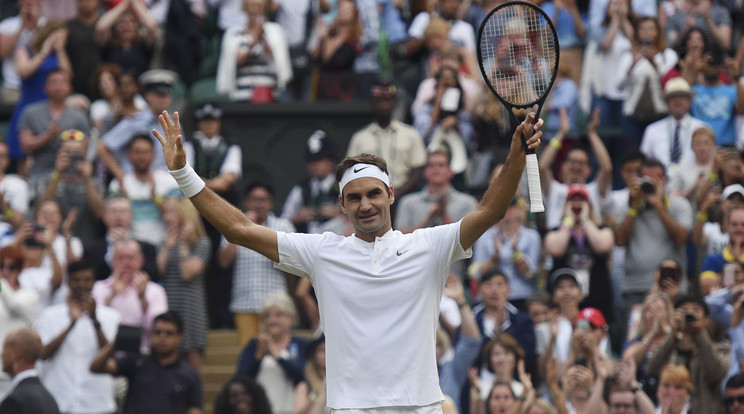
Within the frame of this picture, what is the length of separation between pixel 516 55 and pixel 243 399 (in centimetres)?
440

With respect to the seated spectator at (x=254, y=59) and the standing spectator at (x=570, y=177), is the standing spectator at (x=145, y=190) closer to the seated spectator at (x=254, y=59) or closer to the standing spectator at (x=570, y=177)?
the seated spectator at (x=254, y=59)

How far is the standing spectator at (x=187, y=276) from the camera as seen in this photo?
12.8m

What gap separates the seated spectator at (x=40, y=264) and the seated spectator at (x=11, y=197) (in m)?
0.93

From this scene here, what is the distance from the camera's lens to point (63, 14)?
59.0 feet

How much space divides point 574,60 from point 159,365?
22.6 feet

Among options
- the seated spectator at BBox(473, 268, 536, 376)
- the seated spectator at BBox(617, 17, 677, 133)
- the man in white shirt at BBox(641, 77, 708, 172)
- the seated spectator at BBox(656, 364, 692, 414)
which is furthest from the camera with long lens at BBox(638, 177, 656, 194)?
the seated spectator at BBox(656, 364, 692, 414)

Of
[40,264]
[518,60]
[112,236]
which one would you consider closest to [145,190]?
[112,236]

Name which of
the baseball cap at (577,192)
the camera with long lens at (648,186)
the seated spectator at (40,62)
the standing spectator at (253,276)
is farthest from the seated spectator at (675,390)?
the seated spectator at (40,62)

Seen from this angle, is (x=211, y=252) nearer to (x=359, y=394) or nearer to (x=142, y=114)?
(x=142, y=114)

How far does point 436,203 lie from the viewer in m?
13.3

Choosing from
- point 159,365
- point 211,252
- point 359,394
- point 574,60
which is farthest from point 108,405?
point 574,60

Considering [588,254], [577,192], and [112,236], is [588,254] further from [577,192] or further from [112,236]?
[112,236]

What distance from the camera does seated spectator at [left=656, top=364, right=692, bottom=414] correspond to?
10.3 meters

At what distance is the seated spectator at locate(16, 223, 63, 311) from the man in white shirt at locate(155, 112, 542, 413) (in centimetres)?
626
